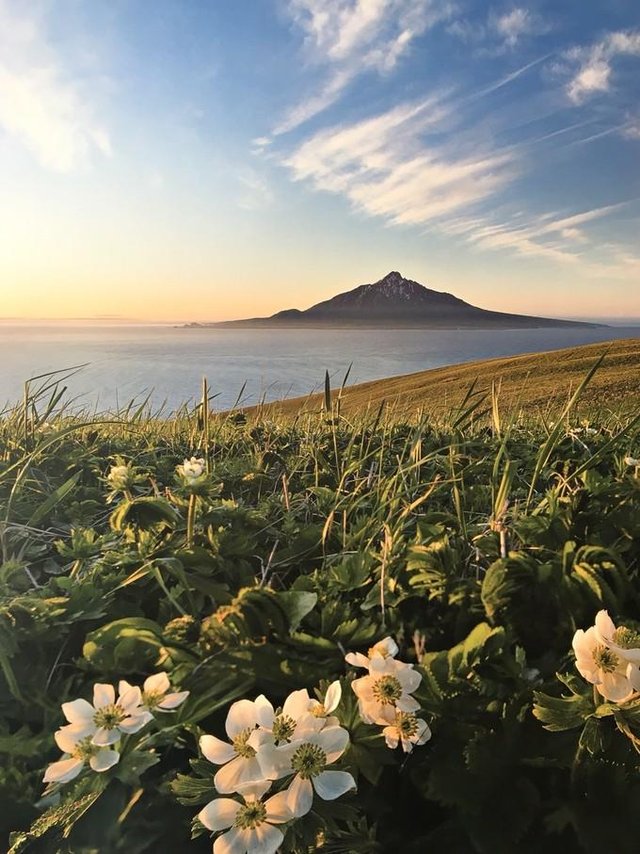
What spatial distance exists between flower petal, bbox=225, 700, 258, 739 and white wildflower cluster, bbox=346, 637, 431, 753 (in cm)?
13

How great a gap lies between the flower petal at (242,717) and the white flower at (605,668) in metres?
0.39

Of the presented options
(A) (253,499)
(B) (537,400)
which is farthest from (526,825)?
(B) (537,400)

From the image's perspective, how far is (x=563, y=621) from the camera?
0.96 m

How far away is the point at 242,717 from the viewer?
0.72 meters

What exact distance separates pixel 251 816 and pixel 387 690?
206mm

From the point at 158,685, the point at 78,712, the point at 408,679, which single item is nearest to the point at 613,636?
the point at 408,679

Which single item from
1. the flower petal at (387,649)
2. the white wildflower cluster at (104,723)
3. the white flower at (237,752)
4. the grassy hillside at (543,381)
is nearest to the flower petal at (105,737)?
the white wildflower cluster at (104,723)

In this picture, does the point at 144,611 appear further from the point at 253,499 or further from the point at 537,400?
the point at 537,400

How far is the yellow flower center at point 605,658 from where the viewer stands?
2.43ft

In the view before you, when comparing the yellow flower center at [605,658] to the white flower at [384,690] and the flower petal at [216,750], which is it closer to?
the white flower at [384,690]

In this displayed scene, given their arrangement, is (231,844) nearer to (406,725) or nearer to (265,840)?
(265,840)

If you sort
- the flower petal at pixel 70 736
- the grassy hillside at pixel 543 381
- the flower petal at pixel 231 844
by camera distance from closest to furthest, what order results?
the flower petal at pixel 231 844
the flower petal at pixel 70 736
the grassy hillside at pixel 543 381

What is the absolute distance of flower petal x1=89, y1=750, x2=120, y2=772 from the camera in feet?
2.35

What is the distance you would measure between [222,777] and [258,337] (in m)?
170
